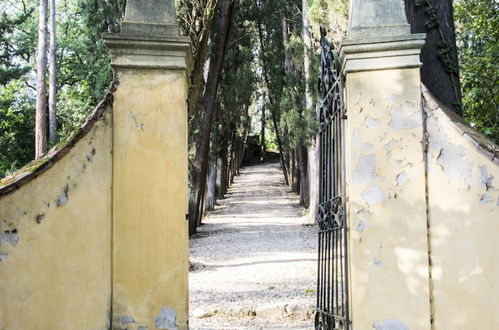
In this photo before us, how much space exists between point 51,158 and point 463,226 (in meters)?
3.00

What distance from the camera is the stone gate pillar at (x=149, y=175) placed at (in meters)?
4.00

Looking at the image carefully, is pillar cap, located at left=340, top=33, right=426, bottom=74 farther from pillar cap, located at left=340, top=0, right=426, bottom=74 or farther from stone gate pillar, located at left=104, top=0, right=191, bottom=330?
stone gate pillar, located at left=104, top=0, right=191, bottom=330

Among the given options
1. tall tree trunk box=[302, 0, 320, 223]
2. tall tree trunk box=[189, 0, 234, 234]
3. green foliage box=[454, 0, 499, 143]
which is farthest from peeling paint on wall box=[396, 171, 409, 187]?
tall tree trunk box=[302, 0, 320, 223]

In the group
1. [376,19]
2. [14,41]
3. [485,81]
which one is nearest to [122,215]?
[376,19]

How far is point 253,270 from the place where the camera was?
11.2m

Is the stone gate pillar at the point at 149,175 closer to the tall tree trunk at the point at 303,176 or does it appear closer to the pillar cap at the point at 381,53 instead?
the pillar cap at the point at 381,53

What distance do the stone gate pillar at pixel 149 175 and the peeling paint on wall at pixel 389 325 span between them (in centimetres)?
144

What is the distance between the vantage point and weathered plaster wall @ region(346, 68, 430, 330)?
4027mm

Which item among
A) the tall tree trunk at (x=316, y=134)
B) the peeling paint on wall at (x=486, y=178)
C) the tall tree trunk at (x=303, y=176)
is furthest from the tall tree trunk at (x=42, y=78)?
the peeling paint on wall at (x=486, y=178)

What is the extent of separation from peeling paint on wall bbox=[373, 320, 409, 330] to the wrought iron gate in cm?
23

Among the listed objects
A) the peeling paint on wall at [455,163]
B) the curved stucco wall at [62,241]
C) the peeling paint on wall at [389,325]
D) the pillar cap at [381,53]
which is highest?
the pillar cap at [381,53]

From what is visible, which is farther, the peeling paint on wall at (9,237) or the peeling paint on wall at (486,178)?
the peeling paint on wall at (486,178)

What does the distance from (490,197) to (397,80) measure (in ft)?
3.67

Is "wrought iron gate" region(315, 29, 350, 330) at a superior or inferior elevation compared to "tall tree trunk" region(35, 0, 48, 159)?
inferior
